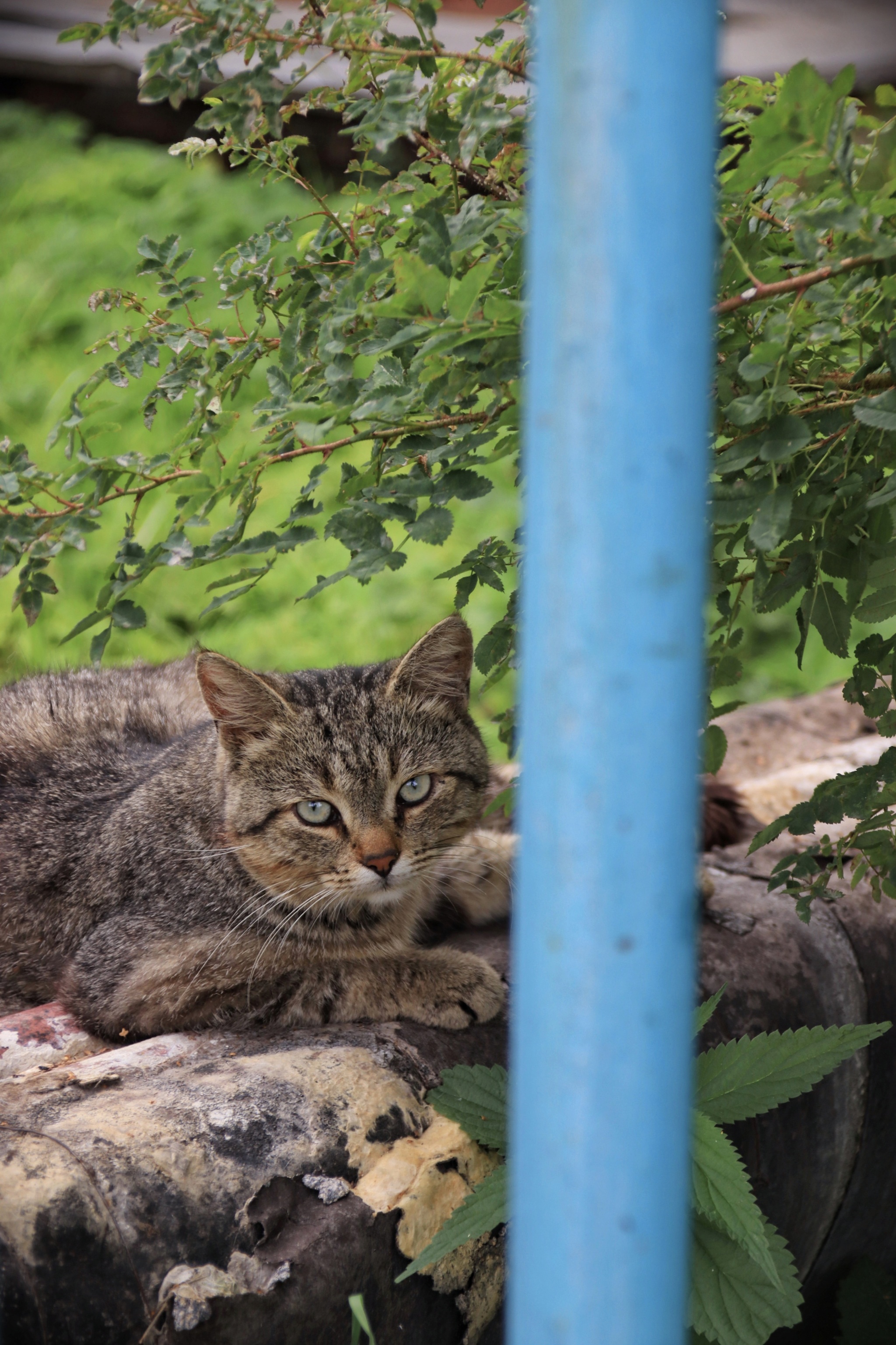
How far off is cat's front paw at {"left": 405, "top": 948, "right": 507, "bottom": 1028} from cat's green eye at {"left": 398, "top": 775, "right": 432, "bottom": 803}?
1.25 feet

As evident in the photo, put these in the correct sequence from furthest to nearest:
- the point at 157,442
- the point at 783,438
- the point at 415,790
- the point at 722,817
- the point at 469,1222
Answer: the point at 157,442 → the point at 722,817 → the point at 415,790 → the point at 469,1222 → the point at 783,438

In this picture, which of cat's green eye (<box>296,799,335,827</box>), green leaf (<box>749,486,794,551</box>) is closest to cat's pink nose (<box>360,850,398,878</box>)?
cat's green eye (<box>296,799,335,827</box>)

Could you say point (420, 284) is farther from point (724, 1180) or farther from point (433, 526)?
point (724, 1180)

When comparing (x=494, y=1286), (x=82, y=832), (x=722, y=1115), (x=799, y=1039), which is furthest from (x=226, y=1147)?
(x=82, y=832)

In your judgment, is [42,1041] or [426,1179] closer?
[426,1179]

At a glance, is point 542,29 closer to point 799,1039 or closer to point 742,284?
point 742,284

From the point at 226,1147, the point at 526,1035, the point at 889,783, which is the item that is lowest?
the point at 226,1147

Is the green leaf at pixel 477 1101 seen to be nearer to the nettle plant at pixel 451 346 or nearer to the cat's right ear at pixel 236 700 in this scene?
the nettle plant at pixel 451 346

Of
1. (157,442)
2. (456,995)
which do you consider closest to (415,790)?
(456,995)

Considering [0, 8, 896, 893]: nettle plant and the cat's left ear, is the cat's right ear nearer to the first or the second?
the cat's left ear

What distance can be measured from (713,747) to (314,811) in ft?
2.52

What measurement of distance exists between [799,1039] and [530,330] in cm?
121

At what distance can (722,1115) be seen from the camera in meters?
1.62

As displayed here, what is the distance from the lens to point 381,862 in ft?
7.26
